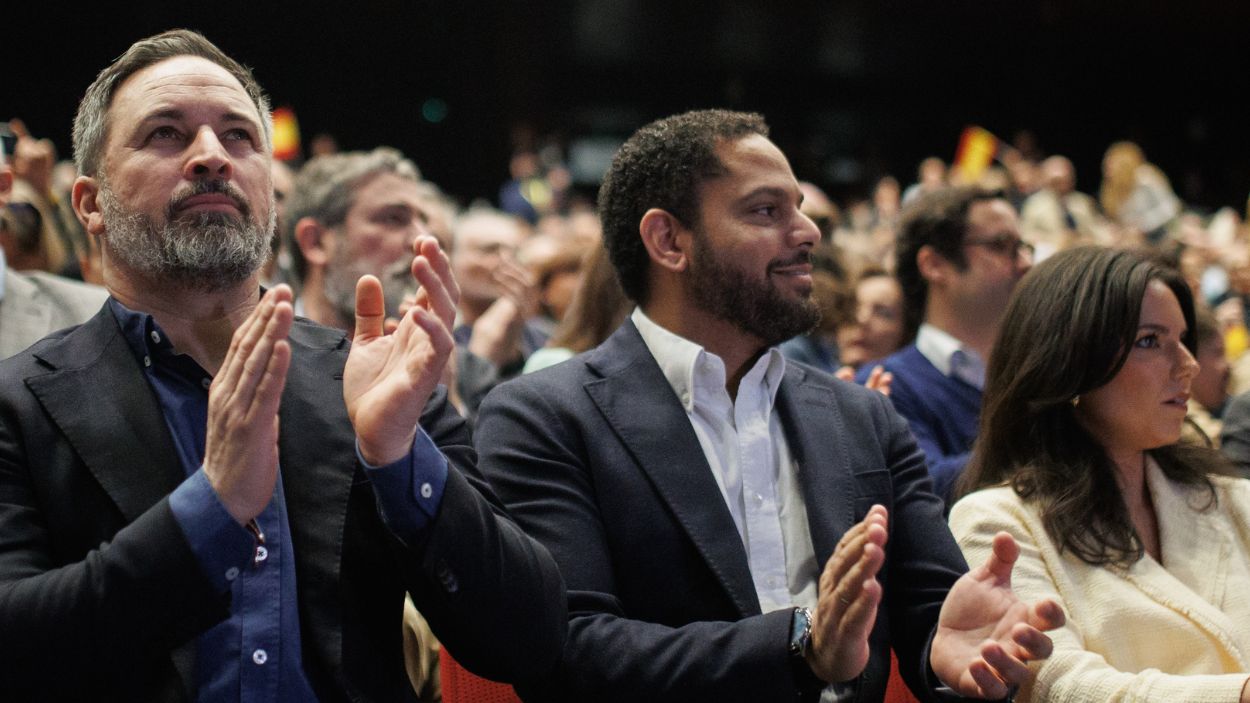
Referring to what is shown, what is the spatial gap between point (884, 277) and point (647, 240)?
2252 millimetres

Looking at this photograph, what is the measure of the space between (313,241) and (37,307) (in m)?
0.81

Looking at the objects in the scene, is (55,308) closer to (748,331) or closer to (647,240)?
(647,240)

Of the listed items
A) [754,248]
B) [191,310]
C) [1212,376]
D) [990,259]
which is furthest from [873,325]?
[191,310]

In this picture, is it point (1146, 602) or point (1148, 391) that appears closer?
point (1146, 602)

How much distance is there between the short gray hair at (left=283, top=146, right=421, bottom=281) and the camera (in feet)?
12.0

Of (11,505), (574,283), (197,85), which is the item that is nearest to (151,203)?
(197,85)

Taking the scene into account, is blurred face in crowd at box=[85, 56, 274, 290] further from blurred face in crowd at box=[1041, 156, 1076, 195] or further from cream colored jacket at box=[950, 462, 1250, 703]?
blurred face in crowd at box=[1041, 156, 1076, 195]

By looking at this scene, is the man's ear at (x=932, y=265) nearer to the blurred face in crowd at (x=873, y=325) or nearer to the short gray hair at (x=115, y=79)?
the blurred face in crowd at (x=873, y=325)

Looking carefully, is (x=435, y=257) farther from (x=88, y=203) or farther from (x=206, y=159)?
(x=88, y=203)

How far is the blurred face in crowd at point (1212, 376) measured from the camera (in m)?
4.14

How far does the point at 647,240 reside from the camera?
8.73 ft

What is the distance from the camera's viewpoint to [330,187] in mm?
3678

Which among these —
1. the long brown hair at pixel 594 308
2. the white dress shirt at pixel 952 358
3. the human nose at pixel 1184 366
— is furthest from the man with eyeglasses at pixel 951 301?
the human nose at pixel 1184 366

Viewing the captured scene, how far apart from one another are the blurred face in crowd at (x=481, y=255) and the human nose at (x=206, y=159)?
2882 mm
